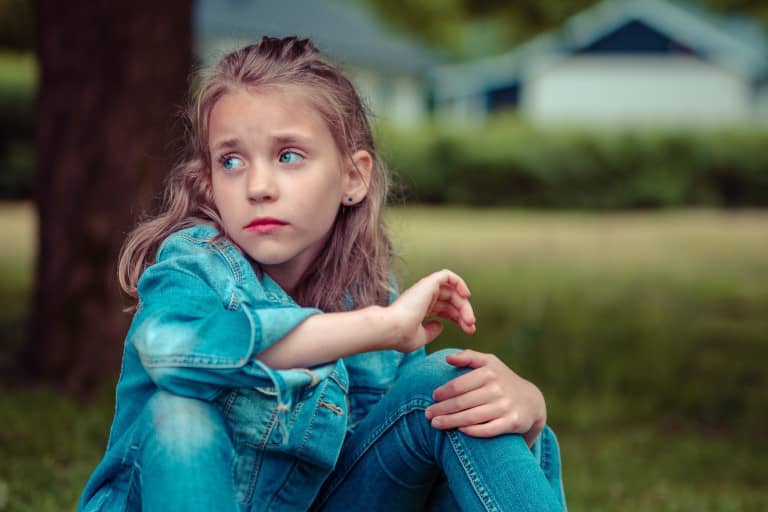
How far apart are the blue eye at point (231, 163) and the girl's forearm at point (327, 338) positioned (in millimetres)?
361

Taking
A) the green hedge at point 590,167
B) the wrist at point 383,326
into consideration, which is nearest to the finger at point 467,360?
the wrist at point 383,326

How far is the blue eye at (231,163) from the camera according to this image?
184cm

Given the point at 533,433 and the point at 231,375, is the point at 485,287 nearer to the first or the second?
the point at 533,433

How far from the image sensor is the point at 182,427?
158 cm

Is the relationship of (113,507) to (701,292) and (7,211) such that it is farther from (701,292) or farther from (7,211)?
(7,211)

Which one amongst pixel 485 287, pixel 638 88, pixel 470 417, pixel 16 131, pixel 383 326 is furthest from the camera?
pixel 638 88

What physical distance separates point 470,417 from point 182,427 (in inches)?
21.3

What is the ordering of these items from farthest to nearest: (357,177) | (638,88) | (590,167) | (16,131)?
(638,88)
(590,167)
(16,131)
(357,177)

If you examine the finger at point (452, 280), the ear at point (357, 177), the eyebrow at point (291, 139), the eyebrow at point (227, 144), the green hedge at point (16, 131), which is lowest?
the green hedge at point (16, 131)

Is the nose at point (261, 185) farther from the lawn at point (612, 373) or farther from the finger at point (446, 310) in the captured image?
the lawn at point (612, 373)

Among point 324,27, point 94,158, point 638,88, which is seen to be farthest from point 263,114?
point 638,88

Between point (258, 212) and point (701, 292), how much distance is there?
225 inches

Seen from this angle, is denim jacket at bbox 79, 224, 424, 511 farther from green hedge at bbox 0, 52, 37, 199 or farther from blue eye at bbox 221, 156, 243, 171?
green hedge at bbox 0, 52, 37, 199

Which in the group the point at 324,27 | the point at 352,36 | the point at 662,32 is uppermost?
the point at 662,32
